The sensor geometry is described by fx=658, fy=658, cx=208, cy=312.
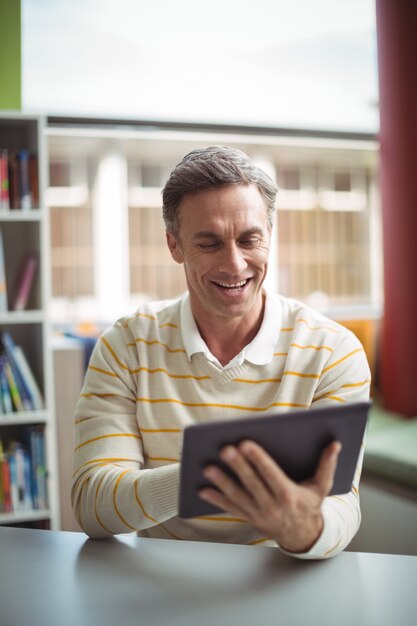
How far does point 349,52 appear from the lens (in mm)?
4391

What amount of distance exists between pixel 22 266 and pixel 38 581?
2.05m

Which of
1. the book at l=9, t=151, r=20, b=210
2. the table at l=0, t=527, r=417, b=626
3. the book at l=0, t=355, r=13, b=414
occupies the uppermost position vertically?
the book at l=9, t=151, r=20, b=210

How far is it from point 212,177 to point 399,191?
2.59 meters

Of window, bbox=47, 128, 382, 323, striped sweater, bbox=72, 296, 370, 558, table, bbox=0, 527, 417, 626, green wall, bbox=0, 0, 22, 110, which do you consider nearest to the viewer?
table, bbox=0, 527, 417, 626

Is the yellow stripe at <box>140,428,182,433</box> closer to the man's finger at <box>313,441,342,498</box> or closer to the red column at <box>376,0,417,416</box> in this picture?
the man's finger at <box>313,441,342,498</box>

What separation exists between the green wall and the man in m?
1.88

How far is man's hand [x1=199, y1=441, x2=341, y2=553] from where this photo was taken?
912 mm

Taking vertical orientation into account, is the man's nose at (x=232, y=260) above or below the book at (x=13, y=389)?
above

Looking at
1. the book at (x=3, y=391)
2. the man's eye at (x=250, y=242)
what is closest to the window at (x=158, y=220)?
the book at (x=3, y=391)

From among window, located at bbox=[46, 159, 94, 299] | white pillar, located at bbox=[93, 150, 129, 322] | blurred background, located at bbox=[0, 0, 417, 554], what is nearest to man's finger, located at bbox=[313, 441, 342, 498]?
blurred background, located at bbox=[0, 0, 417, 554]

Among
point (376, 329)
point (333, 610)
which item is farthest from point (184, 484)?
point (376, 329)

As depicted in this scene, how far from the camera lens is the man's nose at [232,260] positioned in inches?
52.3

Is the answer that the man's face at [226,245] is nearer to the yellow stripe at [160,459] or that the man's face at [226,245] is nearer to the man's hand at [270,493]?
the yellow stripe at [160,459]

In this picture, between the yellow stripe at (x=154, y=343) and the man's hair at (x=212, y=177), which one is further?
the yellow stripe at (x=154, y=343)
